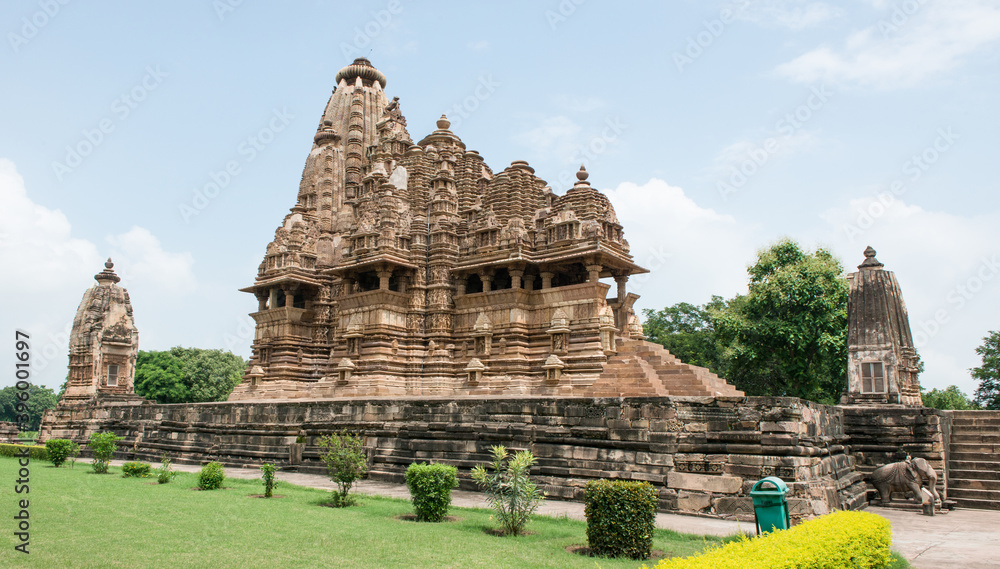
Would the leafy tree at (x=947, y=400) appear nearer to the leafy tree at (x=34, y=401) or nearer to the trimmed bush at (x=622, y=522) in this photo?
the trimmed bush at (x=622, y=522)

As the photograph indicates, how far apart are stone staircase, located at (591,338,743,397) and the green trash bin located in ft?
32.4

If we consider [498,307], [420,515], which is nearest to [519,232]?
[498,307]

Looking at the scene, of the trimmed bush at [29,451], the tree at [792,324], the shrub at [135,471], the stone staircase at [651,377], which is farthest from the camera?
the tree at [792,324]

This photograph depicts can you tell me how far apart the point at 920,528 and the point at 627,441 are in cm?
452

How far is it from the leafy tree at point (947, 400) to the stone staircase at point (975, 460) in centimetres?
2187

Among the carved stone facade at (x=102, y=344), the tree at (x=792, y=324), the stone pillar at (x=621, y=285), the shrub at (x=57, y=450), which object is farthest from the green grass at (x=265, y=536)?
the tree at (x=792, y=324)

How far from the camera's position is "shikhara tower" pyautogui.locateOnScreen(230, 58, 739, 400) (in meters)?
20.0

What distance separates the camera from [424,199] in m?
25.0

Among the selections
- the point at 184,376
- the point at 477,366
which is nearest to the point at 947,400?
the point at 477,366

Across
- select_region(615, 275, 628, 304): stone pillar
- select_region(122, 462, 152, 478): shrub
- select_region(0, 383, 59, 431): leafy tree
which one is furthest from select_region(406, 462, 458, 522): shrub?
select_region(0, 383, 59, 431): leafy tree

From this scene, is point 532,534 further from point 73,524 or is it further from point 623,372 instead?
point 623,372

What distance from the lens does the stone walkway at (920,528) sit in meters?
7.86

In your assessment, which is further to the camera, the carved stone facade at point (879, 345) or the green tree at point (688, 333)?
the green tree at point (688, 333)

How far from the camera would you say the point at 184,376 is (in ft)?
154
